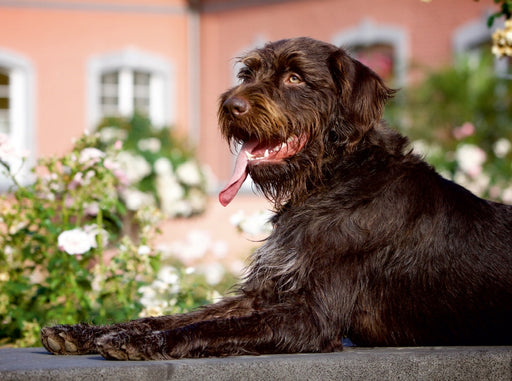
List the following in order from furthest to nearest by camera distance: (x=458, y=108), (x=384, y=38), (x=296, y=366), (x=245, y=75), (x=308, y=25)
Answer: (x=308, y=25) → (x=384, y=38) → (x=458, y=108) → (x=245, y=75) → (x=296, y=366)

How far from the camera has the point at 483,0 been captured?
15703 mm

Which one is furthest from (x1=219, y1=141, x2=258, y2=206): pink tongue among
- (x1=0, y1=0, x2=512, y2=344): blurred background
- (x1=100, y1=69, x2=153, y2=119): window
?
(x1=100, y1=69, x2=153, y2=119): window

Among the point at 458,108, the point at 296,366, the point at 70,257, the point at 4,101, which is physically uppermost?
the point at 4,101

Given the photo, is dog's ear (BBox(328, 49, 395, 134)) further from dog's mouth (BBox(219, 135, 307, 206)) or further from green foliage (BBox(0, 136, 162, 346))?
green foliage (BBox(0, 136, 162, 346))

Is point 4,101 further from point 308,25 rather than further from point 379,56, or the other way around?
point 379,56

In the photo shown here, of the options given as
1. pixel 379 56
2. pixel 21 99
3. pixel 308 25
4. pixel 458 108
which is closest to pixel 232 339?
pixel 458 108

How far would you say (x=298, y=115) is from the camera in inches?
164

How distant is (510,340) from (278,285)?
1.02 meters

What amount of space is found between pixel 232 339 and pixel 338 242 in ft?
2.04

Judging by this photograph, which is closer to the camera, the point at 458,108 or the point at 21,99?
the point at 458,108

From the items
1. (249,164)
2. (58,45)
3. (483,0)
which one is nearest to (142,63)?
(58,45)

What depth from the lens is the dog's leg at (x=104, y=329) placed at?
380cm

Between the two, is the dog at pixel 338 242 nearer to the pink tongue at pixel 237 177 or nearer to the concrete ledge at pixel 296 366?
the pink tongue at pixel 237 177

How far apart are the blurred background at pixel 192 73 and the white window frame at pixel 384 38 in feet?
0.08
